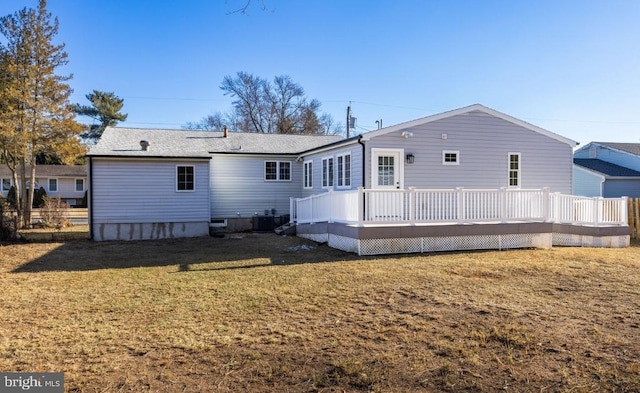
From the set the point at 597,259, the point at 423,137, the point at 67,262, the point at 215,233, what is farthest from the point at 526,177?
the point at 67,262

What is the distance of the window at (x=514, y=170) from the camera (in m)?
14.0

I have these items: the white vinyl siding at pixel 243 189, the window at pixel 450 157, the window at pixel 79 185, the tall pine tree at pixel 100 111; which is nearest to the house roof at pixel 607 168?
the window at pixel 450 157

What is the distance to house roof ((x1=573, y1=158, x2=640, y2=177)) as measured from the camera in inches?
951

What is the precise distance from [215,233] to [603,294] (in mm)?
12318

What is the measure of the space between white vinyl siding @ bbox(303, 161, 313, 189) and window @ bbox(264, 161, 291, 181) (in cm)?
74

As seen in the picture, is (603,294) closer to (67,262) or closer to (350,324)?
(350,324)

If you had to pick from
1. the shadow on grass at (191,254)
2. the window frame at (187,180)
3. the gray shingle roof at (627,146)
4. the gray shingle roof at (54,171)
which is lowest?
the shadow on grass at (191,254)

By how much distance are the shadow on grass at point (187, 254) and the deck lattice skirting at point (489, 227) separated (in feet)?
2.19

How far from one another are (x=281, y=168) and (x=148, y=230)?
227 inches

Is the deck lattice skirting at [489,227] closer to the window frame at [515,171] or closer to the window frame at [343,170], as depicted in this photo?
the window frame at [343,170]

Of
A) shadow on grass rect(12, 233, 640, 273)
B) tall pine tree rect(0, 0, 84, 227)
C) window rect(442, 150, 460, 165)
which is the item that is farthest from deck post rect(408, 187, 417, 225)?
tall pine tree rect(0, 0, 84, 227)

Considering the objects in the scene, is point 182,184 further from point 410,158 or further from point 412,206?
point 412,206

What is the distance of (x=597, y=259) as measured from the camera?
9227mm

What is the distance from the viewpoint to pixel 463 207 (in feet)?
35.3
